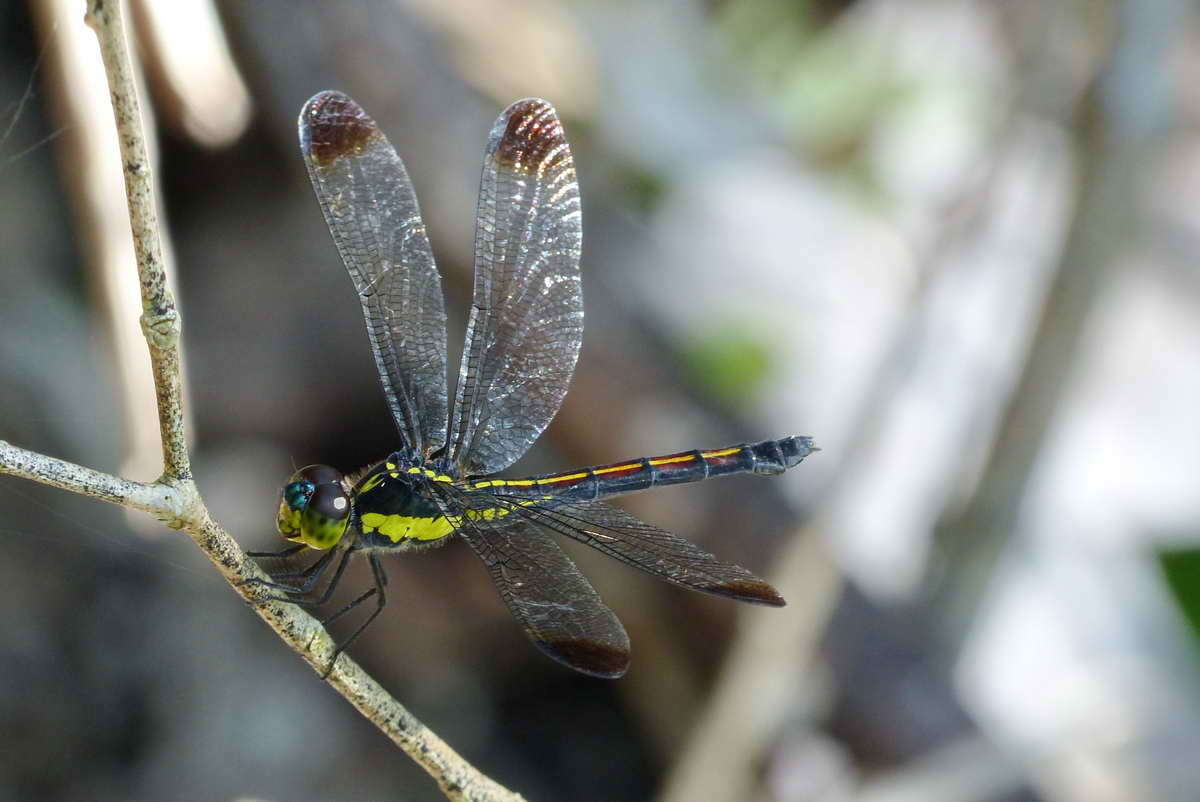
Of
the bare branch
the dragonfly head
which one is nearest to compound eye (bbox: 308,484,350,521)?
the dragonfly head

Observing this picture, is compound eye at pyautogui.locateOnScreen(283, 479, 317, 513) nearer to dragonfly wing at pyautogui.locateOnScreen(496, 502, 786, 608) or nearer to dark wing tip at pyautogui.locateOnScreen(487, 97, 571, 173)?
dragonfly wing at pyautogui.locateOnScreen(496, 502, 786, 608)

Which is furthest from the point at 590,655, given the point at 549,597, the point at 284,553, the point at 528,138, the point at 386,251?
the point at 528,138

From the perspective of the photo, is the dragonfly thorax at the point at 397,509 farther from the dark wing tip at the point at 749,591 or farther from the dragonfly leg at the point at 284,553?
the dark wing tip at the point at 749,591

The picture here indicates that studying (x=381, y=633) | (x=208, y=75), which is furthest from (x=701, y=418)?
(x=208, y=75)

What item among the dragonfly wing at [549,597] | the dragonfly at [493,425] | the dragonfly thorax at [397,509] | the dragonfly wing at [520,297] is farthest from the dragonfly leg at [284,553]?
the dragonfly wing at [520,297]

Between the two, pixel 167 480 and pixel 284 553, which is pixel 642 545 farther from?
pixel 167 480

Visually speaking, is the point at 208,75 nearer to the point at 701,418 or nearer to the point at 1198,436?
the point at 701,418
